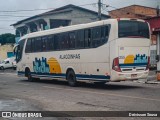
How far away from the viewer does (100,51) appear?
17250 mm

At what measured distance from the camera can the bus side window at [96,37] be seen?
17359 millimetres

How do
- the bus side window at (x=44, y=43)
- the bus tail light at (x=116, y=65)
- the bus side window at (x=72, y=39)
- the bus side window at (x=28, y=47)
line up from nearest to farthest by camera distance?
→ the bus tail light at (x=116, y=65) → the bus side window at (x=72, y=39) → the bus side window at (x=44, y=43) → the bus side window at (x=28, y=47)

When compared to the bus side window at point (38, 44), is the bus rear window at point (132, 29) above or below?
above

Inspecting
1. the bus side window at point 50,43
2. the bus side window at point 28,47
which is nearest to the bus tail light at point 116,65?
the bus side window at point 50,43

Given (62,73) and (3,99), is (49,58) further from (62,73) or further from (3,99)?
(3,99)

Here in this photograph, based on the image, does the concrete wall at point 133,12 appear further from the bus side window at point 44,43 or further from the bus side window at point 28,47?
the bus side window at point 44,43

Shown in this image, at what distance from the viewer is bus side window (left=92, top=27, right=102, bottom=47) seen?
17359 millimetres

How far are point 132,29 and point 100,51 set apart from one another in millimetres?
1907

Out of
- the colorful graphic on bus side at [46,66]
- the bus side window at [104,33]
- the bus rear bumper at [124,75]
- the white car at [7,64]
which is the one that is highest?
the bus side window at [104,33]

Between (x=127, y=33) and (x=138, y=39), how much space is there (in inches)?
30.1

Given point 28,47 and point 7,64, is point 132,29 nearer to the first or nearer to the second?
point 28,47

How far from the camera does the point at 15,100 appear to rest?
1433 cm

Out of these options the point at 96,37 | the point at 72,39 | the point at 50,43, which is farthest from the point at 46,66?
the point at 96,37

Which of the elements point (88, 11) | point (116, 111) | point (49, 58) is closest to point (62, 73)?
point (49, 58)
